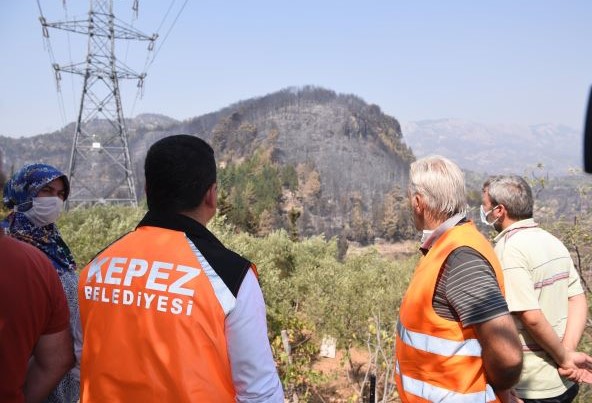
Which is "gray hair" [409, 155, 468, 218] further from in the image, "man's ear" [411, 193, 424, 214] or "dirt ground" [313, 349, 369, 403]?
"dirt ground" [313, 349, 369, 403]

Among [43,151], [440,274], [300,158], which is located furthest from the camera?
[43,151]

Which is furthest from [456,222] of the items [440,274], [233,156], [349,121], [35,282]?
[349,121]

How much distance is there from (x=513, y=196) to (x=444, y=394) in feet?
4.13

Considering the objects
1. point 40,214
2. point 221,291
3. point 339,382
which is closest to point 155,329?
point 221,291

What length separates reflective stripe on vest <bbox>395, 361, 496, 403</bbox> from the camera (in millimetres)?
1962

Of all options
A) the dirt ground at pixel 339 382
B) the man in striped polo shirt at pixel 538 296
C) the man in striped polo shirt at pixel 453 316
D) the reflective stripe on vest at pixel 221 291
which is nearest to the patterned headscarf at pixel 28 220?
the reflective stripe on vest at pixel 221 291

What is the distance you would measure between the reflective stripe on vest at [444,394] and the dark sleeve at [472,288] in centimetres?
34

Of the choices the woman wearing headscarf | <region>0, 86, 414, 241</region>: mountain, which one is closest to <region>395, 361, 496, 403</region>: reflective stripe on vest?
the woman wearing headscarf

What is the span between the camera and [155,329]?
1563 mm

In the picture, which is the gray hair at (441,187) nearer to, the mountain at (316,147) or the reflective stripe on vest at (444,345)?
the reflective stripe on vest at (444,345)

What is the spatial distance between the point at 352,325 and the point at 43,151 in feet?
454

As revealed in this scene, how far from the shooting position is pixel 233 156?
125625mm

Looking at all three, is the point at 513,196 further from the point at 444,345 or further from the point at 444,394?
the point at 444,394

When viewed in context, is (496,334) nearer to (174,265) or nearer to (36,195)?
(174,265)
